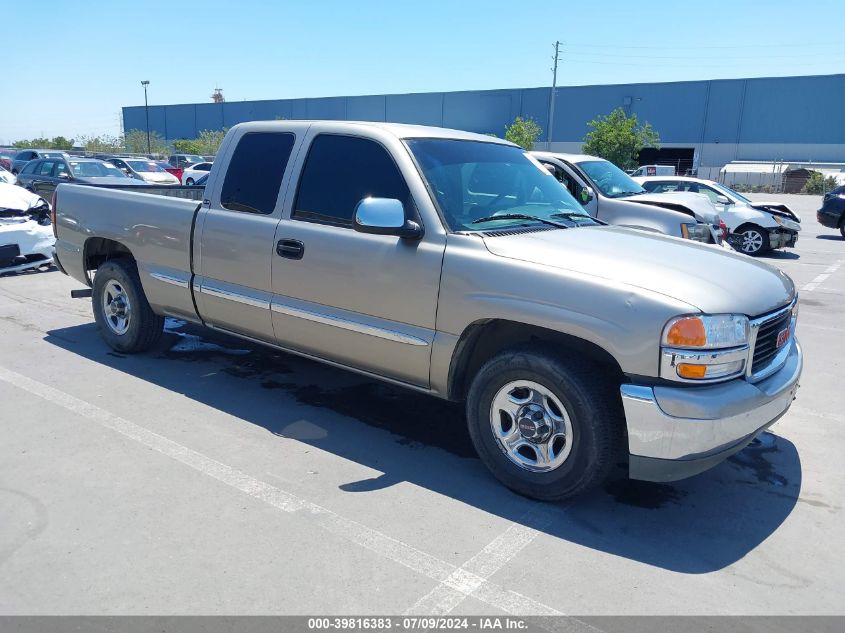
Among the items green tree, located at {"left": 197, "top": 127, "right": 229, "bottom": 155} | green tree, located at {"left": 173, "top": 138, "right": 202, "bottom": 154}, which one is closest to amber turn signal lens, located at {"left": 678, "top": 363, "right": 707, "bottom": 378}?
green tree, located at {"left": 197, "top": 127, "right": 229, "bottom": 155}

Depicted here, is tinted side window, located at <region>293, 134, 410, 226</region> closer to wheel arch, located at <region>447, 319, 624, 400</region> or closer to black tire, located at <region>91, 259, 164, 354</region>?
wheel arch, located at <region>447, 319, 624, 400</region>

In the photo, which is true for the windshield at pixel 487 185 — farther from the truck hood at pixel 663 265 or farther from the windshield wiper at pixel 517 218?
the truck hood at pixel 663 265

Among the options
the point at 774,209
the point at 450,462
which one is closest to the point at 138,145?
the point at 774,209

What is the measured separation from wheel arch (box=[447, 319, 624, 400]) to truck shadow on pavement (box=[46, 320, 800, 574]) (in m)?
0.59

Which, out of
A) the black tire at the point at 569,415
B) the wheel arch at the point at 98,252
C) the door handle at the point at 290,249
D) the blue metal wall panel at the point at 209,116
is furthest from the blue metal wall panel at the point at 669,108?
the black tire at the point at 569,415

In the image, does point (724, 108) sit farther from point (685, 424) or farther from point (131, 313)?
point (685, 424)

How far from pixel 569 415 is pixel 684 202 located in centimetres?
875

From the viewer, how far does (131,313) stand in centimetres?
609

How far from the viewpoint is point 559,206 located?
4828 mm

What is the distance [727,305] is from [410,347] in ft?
5.74

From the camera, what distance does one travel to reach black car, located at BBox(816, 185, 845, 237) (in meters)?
18.5

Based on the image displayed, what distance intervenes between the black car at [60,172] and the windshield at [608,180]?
1227 cm

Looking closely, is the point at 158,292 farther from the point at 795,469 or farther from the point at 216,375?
the point at 795,469
